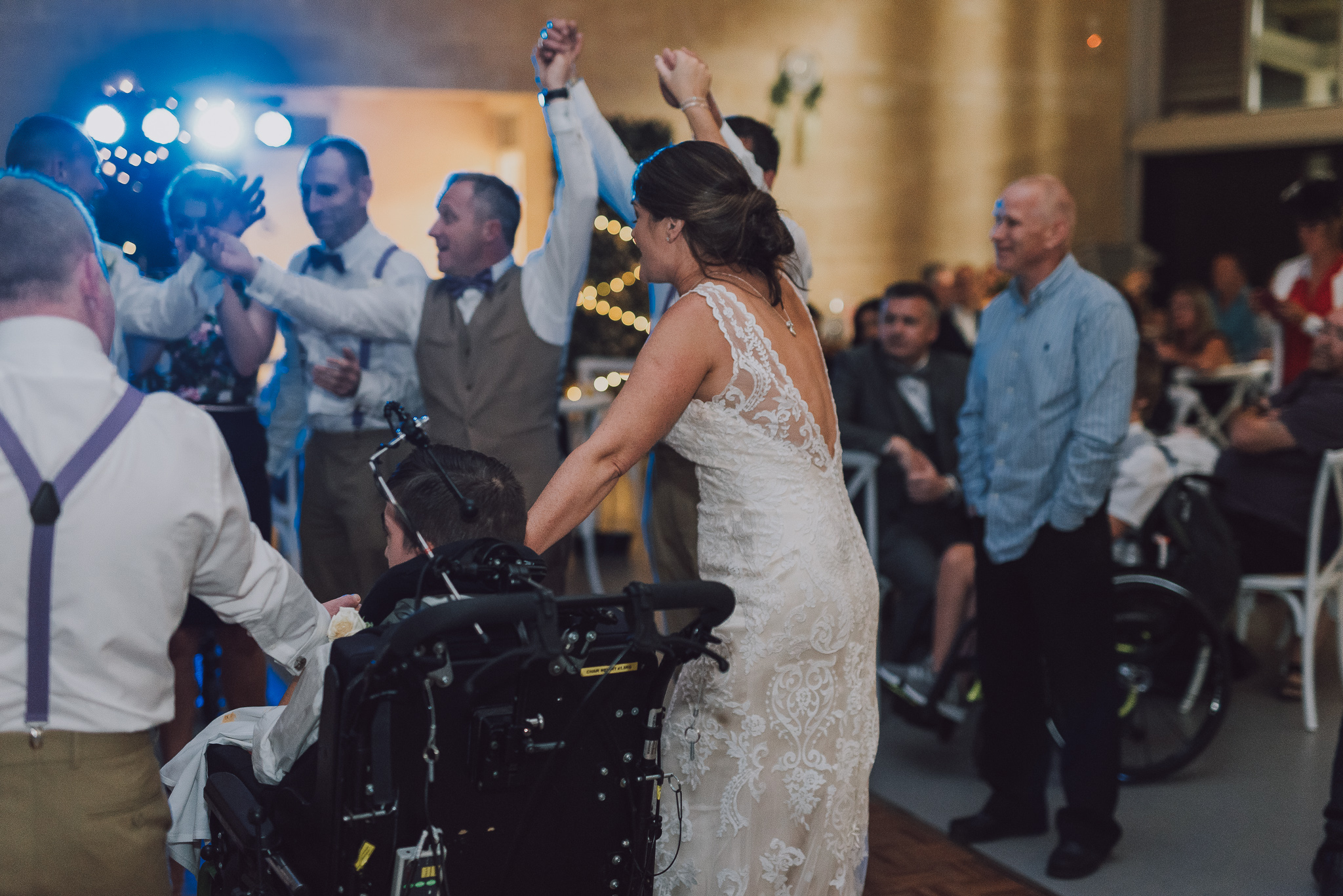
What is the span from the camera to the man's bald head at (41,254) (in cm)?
147

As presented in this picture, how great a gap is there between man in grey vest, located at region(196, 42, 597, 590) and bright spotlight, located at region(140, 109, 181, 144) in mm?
1332

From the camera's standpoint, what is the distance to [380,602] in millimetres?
1720

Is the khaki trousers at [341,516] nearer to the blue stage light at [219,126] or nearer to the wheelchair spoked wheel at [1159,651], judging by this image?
the blue stage light at [219,126]

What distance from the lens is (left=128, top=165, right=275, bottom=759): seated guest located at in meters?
3.17

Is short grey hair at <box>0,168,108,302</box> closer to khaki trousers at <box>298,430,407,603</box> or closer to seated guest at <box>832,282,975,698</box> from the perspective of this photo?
khaki trousers at <box>298,430,407,603</box>

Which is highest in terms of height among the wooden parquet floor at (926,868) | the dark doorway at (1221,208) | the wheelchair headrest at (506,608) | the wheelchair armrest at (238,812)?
the dark doorway at (1221,208)

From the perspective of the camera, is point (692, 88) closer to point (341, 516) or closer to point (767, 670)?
point (767, 670)

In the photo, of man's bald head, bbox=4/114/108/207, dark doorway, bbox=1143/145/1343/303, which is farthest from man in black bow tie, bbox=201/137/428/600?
dark doorway, bbox=1143/145/1343/303

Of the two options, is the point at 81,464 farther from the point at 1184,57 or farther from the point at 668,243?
the point at 1184,57

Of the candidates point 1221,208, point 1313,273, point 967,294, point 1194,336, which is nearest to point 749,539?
point 1313,273

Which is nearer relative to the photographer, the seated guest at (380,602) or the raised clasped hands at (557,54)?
the seated guest at (380,602)

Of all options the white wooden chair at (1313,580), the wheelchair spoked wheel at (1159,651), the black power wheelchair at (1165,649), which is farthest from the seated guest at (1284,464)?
the wheelchair spoked wheel at (1159,651)

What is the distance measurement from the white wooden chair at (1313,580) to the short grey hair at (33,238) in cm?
393

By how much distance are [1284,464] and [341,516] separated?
3.23m
